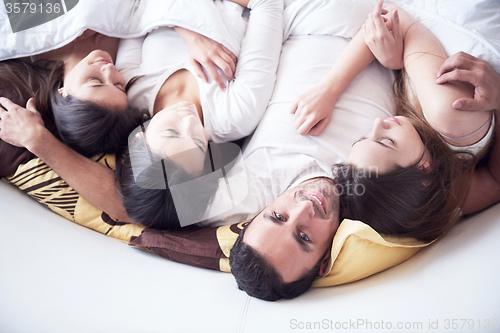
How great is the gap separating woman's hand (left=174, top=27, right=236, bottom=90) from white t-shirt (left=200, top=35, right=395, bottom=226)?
156 millimetres

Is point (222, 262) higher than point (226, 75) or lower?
lower

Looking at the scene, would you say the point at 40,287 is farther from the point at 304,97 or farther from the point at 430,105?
the point at 430,105

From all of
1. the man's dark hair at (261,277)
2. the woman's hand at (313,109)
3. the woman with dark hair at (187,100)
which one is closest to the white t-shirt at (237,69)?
the woman with dark hair at (187,100)

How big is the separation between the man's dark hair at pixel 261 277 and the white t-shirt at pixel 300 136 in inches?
7.8

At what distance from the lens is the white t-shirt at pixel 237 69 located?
0.98m

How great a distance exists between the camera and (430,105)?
846 millimetres

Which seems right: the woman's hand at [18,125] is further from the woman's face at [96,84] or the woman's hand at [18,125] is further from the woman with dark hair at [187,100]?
the woman's face at [96,84]

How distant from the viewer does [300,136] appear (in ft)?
3.03

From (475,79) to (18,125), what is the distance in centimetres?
120

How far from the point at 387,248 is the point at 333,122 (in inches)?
13.9

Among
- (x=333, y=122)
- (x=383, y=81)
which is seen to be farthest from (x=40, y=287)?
(x=383, y=81)

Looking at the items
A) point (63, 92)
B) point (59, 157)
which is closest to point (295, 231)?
point (59, 157)

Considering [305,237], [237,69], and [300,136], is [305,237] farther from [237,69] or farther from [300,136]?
[237,69]

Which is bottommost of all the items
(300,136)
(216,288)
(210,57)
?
(216,288)
